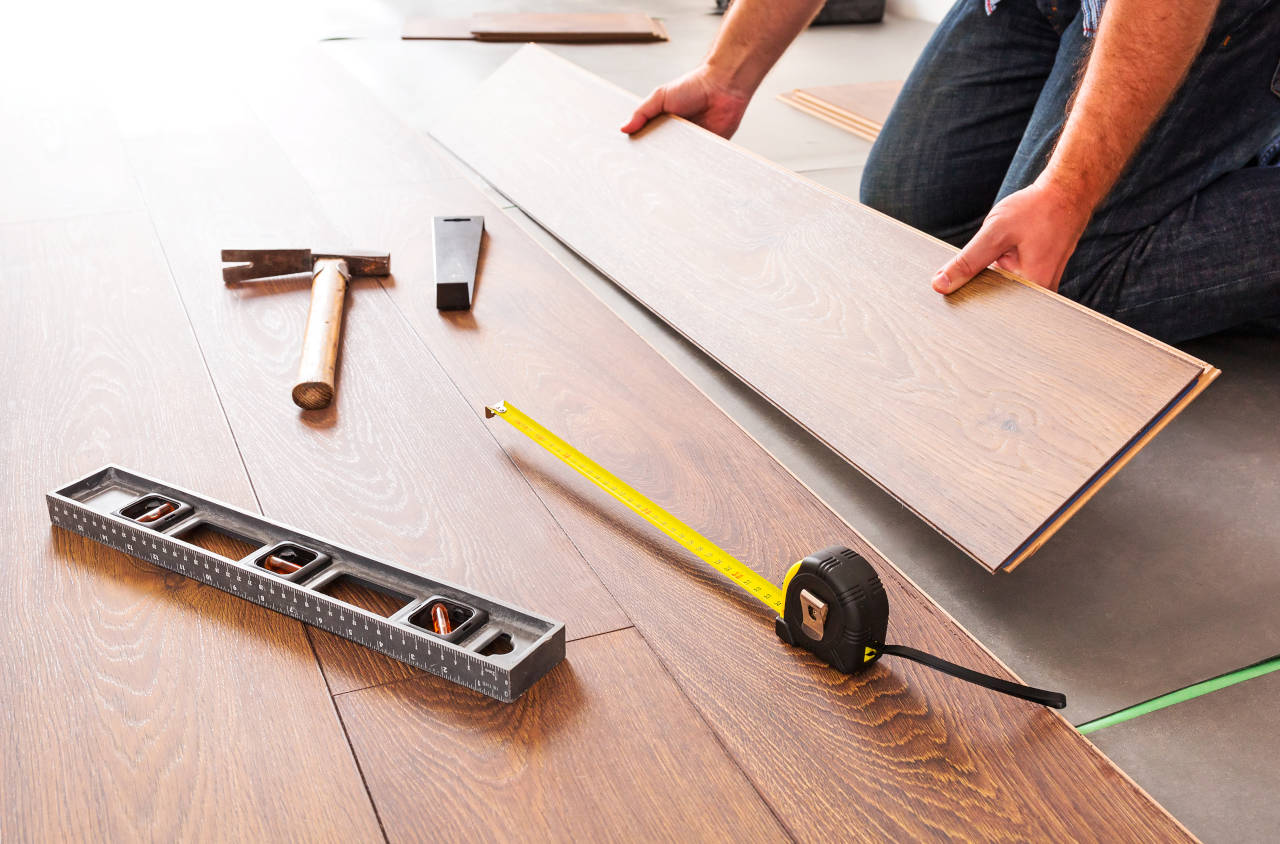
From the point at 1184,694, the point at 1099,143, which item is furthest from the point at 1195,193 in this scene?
the point at 1184,694

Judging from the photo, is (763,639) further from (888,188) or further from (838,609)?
(888,188)

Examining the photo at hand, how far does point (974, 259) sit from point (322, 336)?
100 centimetres

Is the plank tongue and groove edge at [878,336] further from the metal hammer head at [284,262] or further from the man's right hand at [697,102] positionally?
the metal hammer head at [284,262]

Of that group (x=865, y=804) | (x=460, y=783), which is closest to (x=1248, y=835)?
(x=865, y=804)

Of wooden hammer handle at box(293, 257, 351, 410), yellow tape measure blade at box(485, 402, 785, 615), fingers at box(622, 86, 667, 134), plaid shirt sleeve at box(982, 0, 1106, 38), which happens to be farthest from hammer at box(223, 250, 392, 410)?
plaid shirt sleeve at box(982, 0, 1106, 38)

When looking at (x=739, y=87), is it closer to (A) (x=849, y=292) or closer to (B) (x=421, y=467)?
(A) (x=849, y=292)

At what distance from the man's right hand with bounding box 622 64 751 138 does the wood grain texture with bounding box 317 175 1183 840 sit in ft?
2.53

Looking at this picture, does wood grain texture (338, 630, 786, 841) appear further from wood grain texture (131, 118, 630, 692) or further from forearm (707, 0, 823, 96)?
forearm (707, 0, 823, 96)

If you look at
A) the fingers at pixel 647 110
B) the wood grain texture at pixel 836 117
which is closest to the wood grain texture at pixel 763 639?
the fingers at pixel 647 110

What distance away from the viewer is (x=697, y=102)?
2324mm

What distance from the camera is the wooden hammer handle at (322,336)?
1.44 m

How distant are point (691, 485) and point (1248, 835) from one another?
747 mm

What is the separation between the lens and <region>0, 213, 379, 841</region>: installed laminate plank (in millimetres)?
864

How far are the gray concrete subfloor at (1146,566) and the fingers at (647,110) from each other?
33cm
